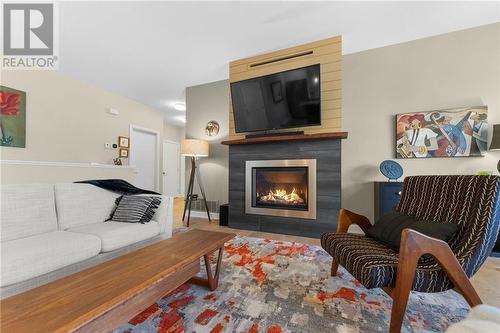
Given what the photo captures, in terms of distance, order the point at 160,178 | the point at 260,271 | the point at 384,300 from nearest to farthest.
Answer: the point at 384,300 < the point at 260,271 < the point at 160,178

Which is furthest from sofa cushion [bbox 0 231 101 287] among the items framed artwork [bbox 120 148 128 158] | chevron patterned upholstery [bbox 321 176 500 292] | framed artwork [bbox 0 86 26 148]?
framed artwork [bbox 120 148 128 158]

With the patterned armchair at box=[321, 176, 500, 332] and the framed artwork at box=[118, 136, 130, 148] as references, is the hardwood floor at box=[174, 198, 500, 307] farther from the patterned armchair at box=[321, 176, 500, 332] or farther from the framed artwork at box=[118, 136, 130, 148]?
the framed artwork at box=[118, 136, 130, 148]

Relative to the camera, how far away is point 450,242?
4.00 ft

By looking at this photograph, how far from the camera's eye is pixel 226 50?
3029 mm

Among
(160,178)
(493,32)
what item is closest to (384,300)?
(493,32)

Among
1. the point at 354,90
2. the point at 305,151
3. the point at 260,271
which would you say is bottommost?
the point at 260,271

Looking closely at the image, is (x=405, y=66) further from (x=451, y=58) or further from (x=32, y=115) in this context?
(x=32, y=115)

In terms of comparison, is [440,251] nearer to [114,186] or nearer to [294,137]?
[294,137]

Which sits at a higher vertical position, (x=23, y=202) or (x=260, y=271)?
(x=23, y=202)

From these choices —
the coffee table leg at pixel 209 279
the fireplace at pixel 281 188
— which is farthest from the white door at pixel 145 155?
the coffee table leg at pixel 209 279

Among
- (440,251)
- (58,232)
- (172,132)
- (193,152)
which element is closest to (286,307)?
(440,251)

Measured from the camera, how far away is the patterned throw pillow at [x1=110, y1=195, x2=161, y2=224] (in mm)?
2021

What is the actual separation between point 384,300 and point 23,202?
2733 mm

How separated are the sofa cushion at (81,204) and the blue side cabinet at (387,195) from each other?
3151mm
